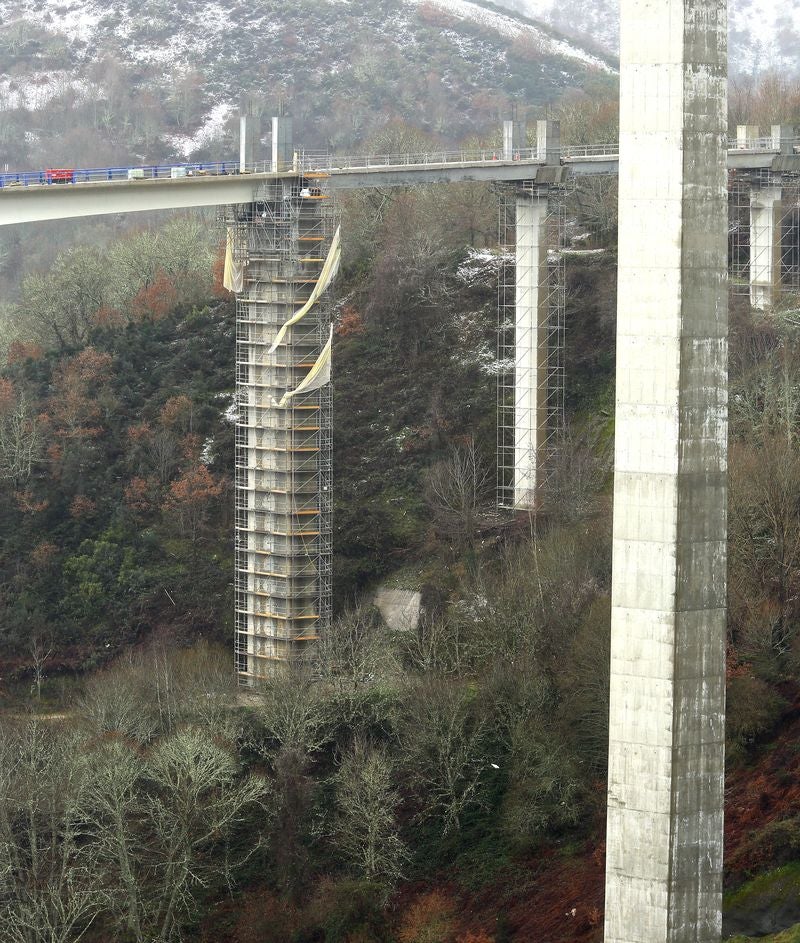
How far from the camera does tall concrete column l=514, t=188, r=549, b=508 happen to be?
194 ft

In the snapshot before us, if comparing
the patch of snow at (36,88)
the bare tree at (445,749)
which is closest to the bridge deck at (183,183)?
the bare tree at (445,749)

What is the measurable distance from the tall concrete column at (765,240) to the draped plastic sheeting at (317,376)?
19.1 m

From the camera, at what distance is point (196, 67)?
136125 millimetres

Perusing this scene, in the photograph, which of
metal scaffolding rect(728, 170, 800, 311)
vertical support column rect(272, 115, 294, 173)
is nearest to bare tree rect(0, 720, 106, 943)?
vertical support column rect(272, 115, 294, 173)

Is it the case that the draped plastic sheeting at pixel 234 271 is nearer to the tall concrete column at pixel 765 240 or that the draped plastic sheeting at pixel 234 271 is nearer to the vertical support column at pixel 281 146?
the vertical support column at pixel 281 146

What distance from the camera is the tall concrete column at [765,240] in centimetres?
6725

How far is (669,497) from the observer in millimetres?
35062

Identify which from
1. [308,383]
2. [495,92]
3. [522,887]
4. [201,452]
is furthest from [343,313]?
[495,92]

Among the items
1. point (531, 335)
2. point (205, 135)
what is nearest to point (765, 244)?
point (531, 335)

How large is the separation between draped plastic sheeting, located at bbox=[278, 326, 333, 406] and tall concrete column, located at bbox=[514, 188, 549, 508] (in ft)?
25.9

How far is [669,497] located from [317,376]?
1995cm

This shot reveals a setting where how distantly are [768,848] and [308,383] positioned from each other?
1915 centimetres

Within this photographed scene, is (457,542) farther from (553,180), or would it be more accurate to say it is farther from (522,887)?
(522,887)

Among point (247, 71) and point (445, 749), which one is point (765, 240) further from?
point (247, 71)
